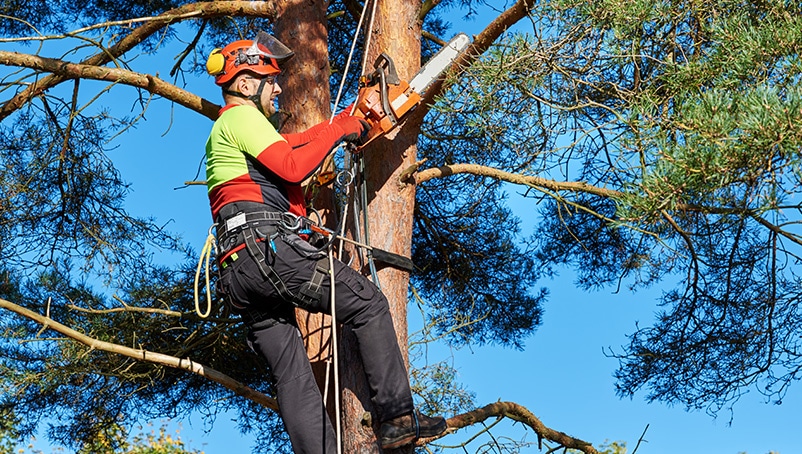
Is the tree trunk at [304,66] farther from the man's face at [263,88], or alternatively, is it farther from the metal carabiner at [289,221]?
the metal carabiner at [289,221]

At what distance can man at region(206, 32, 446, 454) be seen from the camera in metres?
3.49

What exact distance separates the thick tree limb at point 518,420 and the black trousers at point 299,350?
3.35ft

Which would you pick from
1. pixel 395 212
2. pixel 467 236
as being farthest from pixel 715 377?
pixel 395 212

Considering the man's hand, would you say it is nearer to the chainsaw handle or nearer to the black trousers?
the chainsaw handle

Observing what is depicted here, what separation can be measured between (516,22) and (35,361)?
4.22 metres

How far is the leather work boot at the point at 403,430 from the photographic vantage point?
3588mm

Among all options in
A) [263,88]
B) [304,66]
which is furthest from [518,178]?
[263,88]

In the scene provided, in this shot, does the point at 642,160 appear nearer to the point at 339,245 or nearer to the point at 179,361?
the point at 339,245

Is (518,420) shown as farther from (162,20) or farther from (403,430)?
(162,20)

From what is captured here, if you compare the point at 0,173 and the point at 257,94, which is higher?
the point at 0,173

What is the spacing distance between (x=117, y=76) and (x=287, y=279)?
211 cm

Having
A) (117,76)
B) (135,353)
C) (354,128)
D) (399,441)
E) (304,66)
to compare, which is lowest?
(399,441)

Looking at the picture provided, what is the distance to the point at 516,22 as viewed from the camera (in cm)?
457

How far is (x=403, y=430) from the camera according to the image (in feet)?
11.8
